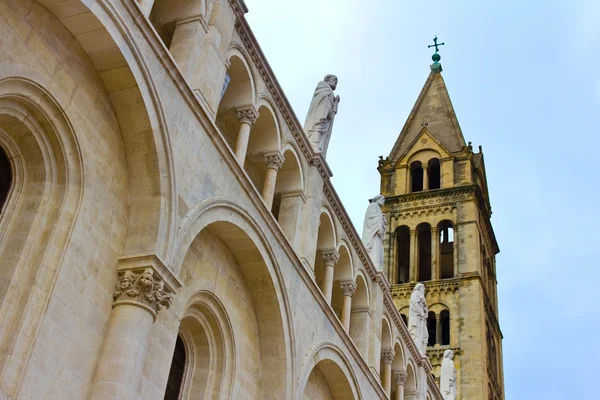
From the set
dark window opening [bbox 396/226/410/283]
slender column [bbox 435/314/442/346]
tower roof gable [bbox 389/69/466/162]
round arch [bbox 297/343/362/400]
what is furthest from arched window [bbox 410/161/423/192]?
round arch [bbox 297/343/362/400]

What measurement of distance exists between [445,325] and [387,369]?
15.5 m

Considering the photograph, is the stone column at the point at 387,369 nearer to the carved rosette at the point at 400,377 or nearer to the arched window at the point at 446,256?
the carved rosette at the point at 400,377

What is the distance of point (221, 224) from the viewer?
43.7 feet

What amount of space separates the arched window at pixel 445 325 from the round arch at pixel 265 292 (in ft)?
73.4

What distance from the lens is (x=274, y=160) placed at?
16.0 metres

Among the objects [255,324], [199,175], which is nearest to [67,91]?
[199,175]

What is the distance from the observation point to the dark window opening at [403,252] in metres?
40.3

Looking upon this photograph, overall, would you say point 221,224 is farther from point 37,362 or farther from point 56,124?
point 37,362

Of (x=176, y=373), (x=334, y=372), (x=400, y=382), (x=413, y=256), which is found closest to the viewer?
(x=176, y=373)

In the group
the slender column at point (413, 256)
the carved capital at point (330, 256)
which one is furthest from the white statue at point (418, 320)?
the slender column at point (413, 256)

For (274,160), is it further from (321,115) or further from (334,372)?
(334,372)

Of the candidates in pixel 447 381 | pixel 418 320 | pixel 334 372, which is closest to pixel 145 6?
pixel 334 372

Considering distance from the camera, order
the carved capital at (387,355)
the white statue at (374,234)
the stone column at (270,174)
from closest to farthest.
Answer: the stone column at (270,174), the carved capital at (387,355), the white statue at (374,234)

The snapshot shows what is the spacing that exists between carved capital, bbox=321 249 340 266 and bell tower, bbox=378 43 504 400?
17.4 m
